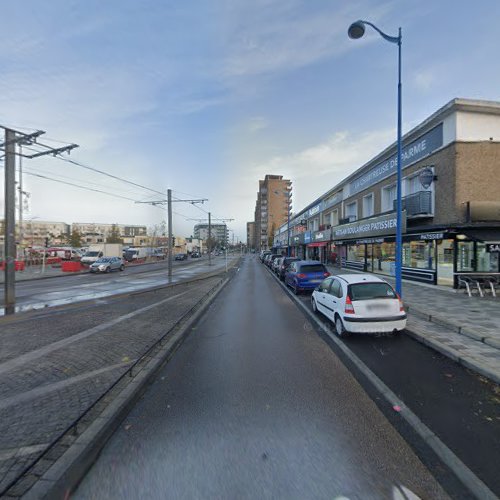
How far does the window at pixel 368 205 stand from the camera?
20.9 m

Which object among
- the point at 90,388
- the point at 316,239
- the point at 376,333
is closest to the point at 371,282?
the point at 376,333

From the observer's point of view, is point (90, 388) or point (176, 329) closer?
point (90, 388)

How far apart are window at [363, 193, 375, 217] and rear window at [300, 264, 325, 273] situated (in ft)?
33.8

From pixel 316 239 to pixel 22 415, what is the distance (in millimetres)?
30169

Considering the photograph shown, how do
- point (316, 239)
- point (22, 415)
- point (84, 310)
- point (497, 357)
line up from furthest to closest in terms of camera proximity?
point (316, 239) → point (84, 310) → point (497, 357) → point (22, 415)

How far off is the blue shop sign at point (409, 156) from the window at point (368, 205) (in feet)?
2.64

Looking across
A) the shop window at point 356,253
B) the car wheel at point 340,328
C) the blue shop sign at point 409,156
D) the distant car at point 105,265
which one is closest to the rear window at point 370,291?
the car wheel at point 340,328

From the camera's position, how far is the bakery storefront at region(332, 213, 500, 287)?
12.0 metres

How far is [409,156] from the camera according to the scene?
1565 cm

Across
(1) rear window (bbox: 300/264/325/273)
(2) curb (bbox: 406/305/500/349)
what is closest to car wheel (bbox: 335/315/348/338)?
(2) curb (bbox: 406/305/500/349)

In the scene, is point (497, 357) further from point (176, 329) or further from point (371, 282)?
point (176, 329)

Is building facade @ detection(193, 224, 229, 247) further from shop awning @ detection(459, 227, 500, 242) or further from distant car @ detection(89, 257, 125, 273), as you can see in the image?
shop awning @ detection(459, 227, 500, 242)

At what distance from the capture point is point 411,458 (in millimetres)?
2709

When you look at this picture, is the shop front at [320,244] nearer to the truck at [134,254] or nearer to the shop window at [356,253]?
the shop window at [356,253]
